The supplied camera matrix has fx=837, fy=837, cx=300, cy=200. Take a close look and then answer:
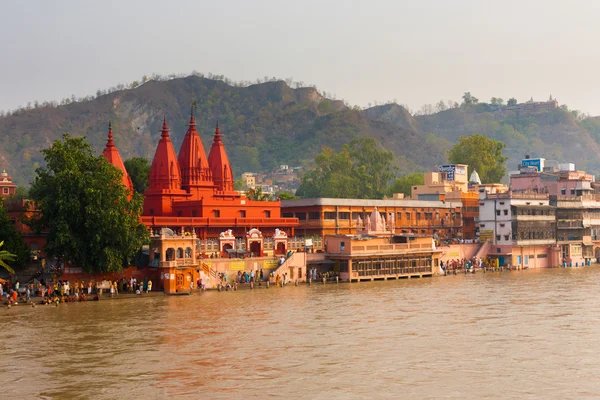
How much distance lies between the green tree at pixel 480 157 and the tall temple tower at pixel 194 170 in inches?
2194

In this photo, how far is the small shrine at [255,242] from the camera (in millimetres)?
58772

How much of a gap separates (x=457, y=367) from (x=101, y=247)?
25316mm

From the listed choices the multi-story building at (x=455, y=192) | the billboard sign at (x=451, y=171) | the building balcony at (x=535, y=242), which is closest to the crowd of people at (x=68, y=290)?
the building balcony at (x=535, y=242)

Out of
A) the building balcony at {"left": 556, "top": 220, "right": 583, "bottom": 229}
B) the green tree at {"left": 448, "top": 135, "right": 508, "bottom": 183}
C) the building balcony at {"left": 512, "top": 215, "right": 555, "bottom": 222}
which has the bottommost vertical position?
the building balcony at {"left": 556, "top": 220, "right": 583, "bottom": 229}

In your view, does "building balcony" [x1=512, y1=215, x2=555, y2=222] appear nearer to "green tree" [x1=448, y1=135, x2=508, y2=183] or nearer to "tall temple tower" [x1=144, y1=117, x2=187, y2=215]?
"tall temple tower" [x1=144, y1=117, x2=187, y2=215]

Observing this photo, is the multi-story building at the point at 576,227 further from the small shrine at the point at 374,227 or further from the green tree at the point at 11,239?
the green tree at the point at 11,239

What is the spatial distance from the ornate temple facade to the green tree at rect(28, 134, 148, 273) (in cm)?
765

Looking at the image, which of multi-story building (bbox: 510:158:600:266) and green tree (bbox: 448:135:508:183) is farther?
green tree (bbox: 448:135:508:183)

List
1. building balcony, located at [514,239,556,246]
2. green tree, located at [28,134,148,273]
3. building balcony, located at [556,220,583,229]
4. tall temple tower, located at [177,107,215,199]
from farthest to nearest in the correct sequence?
building balcony, located at [556,220,583,229] < building balcony, located at [514,239,556,246] < tall temple tower, located at [177,107,215,199] < green tree, located at [28,134,148,273]

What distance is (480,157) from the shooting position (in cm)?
11238

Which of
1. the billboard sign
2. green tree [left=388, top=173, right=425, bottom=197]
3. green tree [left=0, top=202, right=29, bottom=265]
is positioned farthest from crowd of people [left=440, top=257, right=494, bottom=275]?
green tree [left=388, top=173, right=425, bottom=197]

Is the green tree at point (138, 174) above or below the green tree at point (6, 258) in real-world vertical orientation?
above

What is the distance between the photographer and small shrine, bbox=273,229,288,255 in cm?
6056

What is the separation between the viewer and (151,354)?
30.5 m
